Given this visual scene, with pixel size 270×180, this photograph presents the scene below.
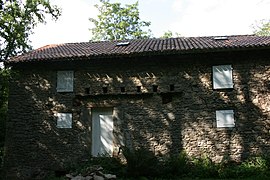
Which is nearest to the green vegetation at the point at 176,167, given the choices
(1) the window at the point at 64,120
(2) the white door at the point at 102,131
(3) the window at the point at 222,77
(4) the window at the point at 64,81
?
(2) the white door at the point at 102,131

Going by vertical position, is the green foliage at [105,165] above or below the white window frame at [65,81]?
below

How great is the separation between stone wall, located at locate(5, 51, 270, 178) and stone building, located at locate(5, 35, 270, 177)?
4cm

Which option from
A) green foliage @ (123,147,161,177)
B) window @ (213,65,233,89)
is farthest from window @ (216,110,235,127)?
green foliage @ (123,147,161,177)

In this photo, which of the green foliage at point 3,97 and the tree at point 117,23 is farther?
the tree at point 117,23

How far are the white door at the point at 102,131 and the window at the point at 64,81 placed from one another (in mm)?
1495

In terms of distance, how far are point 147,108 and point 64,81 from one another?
3.86 meters

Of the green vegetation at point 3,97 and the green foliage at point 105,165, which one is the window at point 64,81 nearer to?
the green vegetation at point 3,97

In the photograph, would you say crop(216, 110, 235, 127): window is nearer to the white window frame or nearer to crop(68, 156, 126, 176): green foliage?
crop(68, 156, 126, 176): green foliage

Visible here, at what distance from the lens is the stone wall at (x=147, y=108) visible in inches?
455

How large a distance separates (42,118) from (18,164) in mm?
2108

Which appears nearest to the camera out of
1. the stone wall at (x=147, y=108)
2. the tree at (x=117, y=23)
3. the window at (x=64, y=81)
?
the stone wall at (x=147, y=108)

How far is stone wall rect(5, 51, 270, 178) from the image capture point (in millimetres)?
11547

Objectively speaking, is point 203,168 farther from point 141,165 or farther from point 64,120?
point 64,120

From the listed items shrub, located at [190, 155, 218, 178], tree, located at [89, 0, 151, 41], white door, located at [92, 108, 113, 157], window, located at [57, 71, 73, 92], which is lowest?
shrub, located at [190, 155, 218, 178]
